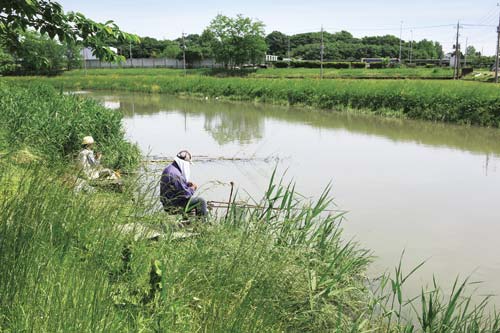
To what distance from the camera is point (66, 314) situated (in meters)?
2.41

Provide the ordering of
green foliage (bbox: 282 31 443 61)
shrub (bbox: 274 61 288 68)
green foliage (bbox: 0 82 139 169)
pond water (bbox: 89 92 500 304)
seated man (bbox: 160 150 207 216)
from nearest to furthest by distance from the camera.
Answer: seated man (bbox: 160 150 207 216), pond water (bbox: 89 92 500 304), green foliage (bbox: 0 82 139 169), shrub (bbox: 274 61 288 68), green foliage (bbox: 282 31 443 61)

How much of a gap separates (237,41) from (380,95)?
43.6 m

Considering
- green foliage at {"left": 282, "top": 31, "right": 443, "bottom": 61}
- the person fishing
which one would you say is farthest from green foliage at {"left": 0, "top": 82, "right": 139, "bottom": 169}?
green foliage at {"left": 282, "top": 31, "right": 443, "bottom": 61}

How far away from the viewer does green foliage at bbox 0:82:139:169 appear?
1024 centimetres

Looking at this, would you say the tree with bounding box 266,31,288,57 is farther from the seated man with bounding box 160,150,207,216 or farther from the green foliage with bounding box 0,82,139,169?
the seated man with bounding box 160,150,207,216

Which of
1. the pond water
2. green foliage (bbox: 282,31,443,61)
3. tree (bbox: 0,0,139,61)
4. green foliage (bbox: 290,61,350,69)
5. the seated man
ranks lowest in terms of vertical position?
the pond water

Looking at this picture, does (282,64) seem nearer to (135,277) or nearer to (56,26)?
(56,26)

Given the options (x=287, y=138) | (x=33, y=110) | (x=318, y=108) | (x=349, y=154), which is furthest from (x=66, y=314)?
(x=318, y=108)

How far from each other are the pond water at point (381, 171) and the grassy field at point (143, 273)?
2.84ft

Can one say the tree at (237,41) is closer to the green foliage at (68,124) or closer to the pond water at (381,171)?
the pond water at (381,171)

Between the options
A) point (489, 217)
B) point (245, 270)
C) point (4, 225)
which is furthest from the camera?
point (489, 217)

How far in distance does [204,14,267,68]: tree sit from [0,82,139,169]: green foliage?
54256 mm

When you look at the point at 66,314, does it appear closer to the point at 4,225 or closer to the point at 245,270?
the point at 4,225

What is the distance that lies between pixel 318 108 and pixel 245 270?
26.3 metres
